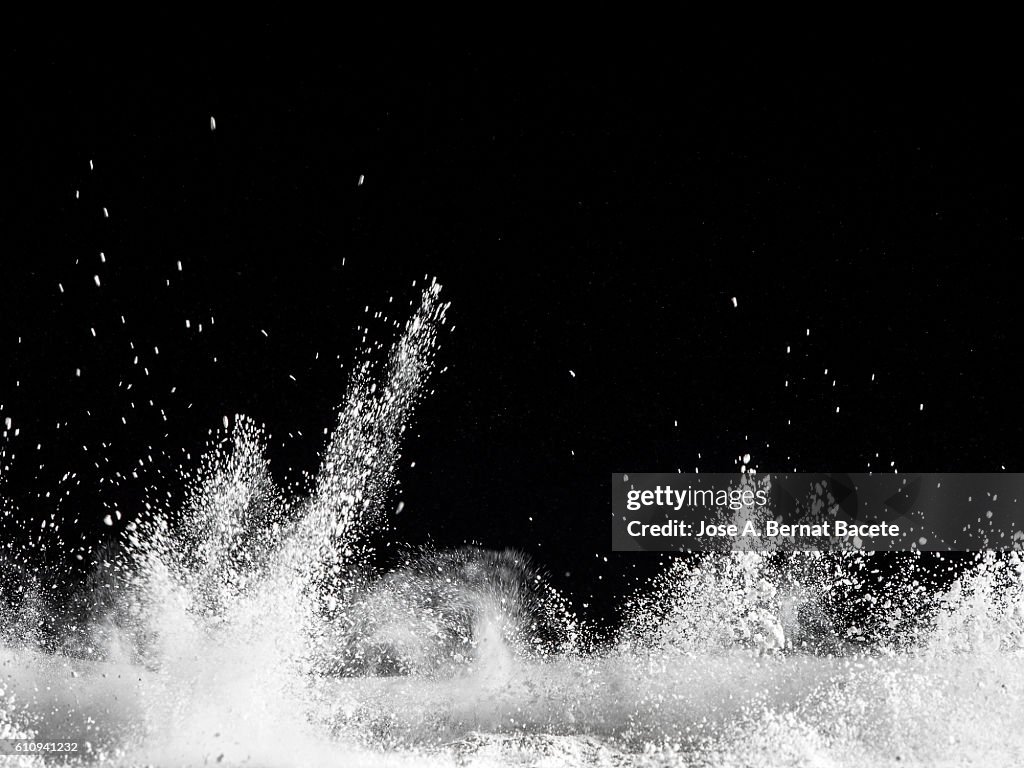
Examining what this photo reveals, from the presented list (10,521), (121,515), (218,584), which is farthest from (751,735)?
(10,521)

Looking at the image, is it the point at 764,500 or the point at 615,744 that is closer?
the point at 615,744

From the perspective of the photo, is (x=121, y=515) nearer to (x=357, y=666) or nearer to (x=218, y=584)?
(x=218, y=584)

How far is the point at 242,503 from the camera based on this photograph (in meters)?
10.6

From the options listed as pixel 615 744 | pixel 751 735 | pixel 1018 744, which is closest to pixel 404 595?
pixel 615 744

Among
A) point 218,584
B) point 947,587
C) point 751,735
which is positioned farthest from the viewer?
point 947,587

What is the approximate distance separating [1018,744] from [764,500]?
4.05 metres

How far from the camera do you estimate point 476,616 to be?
474 inches

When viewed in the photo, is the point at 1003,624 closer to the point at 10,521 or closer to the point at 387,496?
the point at 387,496

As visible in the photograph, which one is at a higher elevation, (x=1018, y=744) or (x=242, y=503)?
(x=242, y=503)

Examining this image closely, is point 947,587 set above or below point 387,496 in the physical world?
below

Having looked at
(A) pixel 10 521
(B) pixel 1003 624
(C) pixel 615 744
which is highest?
(A) pixel 10 521

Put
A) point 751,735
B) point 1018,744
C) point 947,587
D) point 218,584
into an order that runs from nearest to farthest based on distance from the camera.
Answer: point 1018,744
point 751,735
point 218,584
point 947,587

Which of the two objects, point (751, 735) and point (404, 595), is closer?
point (751, 735)

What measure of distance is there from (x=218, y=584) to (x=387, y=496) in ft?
7.90
